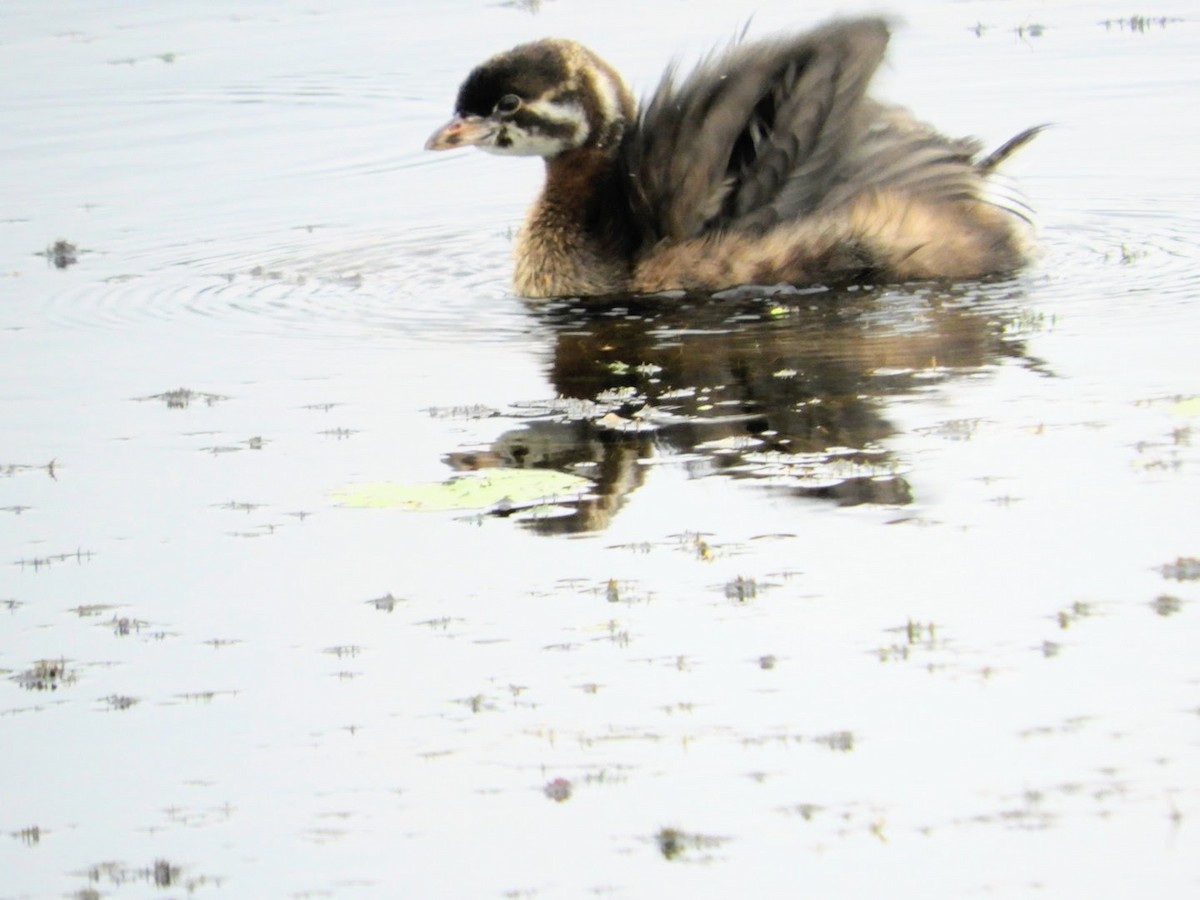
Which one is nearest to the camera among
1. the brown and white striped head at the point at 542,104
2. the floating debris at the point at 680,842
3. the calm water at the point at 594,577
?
the floating debris at the point at 680,842

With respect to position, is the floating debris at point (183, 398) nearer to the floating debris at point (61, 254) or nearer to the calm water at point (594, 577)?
the calm water at point (594, 577)

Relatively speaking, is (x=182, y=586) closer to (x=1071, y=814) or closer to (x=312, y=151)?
(x=1071, y=814)

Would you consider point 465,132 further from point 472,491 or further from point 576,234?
point 472,491

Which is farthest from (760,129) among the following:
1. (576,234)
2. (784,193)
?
(576,234)

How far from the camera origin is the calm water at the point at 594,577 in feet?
16.3

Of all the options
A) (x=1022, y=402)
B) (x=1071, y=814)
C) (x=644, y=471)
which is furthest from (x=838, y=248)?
(x=1071, y=814)

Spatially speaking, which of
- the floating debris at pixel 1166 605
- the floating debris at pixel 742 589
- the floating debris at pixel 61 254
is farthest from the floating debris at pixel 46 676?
the floating debris at pixel 61 254

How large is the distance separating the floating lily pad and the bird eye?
13.2ft

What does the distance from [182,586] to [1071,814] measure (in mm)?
2781

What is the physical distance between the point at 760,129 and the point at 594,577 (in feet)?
13.6

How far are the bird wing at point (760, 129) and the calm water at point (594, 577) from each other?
46 cm

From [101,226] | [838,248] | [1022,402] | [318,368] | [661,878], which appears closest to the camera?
[661,878]

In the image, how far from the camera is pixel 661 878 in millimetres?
4754

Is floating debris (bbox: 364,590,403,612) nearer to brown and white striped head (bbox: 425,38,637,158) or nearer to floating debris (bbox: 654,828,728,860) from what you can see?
floating debris (bbox: 654,828,728,860)
